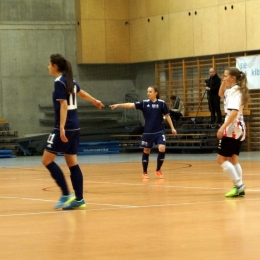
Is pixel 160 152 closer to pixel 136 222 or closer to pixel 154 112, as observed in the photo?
pixel 154 112

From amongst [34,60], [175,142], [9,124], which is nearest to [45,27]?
[34,60]

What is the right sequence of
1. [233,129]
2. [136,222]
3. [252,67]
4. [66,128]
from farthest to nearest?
[252,67], [233,129], [66,128], [136,222]

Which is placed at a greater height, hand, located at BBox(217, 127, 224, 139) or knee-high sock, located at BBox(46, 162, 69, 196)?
hand, located at BBox(217, 127, 224, 139)

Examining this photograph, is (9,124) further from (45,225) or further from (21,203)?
(45,225)

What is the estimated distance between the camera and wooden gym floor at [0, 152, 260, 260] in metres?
5.42

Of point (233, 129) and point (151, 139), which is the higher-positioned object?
point (233, 129)


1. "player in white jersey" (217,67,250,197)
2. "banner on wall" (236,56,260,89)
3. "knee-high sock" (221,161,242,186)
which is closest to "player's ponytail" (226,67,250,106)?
"player in white jersey" (217,67,250,197)

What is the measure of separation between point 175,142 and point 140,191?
1357 centimetres

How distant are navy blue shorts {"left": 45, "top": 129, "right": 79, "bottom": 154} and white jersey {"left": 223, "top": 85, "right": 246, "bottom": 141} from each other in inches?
83.6

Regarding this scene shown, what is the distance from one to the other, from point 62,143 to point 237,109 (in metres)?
2.36

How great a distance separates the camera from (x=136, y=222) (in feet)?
23.3

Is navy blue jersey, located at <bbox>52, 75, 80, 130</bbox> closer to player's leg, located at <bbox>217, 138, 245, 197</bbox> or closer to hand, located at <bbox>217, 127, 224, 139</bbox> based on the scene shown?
hand, located at <bbox>217, 127, 224, 139</bbox>

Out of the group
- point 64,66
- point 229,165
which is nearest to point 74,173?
point 64,66

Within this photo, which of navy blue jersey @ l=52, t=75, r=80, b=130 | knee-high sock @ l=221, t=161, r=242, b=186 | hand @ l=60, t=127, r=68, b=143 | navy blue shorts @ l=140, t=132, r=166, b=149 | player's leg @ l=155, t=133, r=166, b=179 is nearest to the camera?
hand @ l=60, t=127, r=68, b=143
